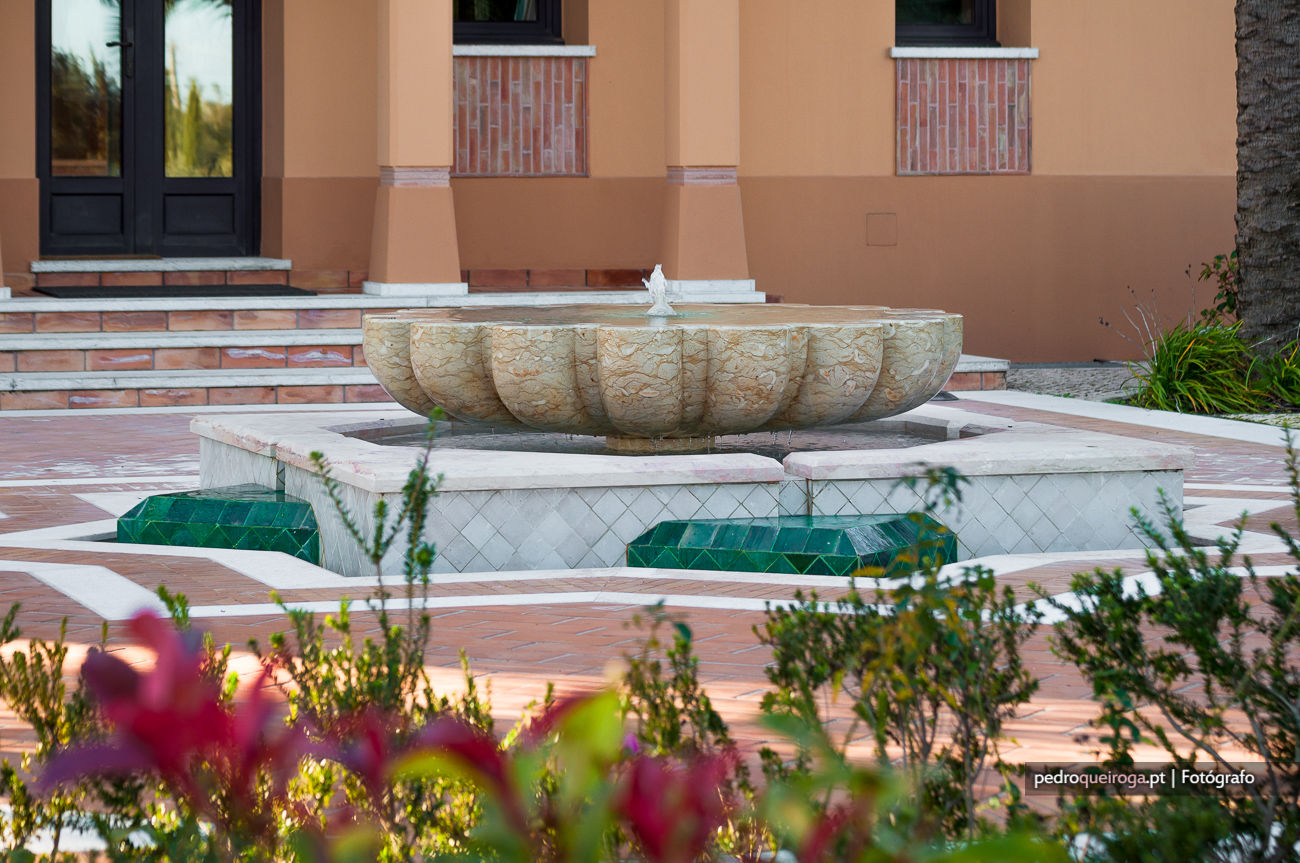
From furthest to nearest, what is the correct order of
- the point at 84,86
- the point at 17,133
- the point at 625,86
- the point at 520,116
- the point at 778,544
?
the point at 625,86
the point at 520,116
the point at 84,86
the point at 17,133
the point at 778,544

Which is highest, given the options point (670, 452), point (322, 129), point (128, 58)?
point (128, 58)

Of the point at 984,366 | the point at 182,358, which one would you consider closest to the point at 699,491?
the point at 182,358

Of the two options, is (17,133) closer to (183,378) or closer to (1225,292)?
(183,378)

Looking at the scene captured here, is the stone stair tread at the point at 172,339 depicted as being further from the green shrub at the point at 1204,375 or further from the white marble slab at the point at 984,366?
the green shrub at the point at 1204,375

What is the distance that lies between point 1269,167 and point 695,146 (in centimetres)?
454

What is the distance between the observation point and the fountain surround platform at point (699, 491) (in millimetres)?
6461

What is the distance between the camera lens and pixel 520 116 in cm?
1512

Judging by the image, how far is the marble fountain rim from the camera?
6438mm

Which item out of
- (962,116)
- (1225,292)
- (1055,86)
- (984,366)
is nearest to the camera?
(984,366)

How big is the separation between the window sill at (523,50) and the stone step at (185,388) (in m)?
3.43

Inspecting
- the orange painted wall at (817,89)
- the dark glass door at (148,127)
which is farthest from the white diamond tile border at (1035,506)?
the dark glass door at (148,127)

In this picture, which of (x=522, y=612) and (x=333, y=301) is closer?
(x=522, y=612)

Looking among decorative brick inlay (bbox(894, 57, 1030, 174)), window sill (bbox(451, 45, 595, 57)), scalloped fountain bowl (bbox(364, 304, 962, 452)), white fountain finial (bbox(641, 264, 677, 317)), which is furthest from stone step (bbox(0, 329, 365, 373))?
decorative brick inlay (bbox(894, 57, 1030, 174))

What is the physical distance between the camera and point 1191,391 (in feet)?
41.5
